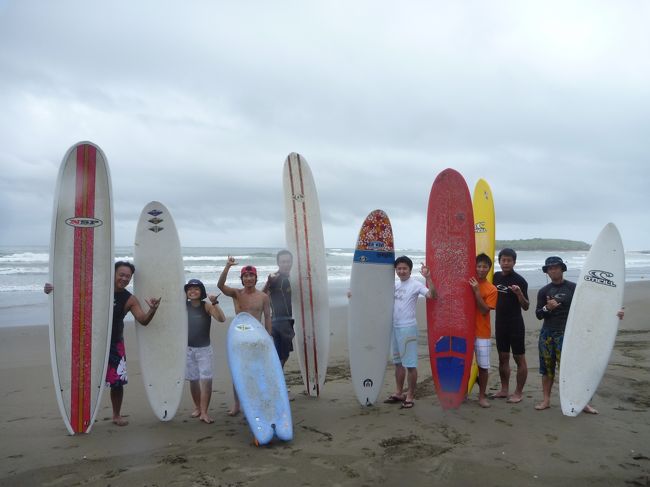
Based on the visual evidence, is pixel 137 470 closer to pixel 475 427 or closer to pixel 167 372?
pixel 167 372

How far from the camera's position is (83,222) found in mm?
4035

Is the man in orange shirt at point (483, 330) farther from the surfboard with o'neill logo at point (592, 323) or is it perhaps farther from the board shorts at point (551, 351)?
the surfboard with o'neill logo at point (592, 323)

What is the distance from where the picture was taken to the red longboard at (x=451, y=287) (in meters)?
4.13

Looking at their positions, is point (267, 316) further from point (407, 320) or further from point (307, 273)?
point (407, 320)

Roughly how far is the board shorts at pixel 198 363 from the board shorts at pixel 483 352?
2.26 m

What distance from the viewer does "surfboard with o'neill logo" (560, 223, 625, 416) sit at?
3919mm

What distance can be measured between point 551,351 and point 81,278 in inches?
157

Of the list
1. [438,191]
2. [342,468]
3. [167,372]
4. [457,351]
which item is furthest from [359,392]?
[438,191]

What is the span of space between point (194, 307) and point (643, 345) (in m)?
6.21

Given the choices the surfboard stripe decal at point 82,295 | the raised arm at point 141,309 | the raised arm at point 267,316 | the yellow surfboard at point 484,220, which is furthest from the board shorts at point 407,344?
the surfboard stripe decal at point 82,295

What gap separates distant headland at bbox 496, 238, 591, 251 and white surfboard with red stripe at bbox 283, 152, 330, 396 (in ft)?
184

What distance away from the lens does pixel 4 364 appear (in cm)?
583

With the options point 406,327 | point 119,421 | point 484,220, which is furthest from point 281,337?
point 484,220

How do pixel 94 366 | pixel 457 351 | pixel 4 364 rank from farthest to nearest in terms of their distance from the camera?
pixel 4 364
pixel 457 351
pixel 94 366
